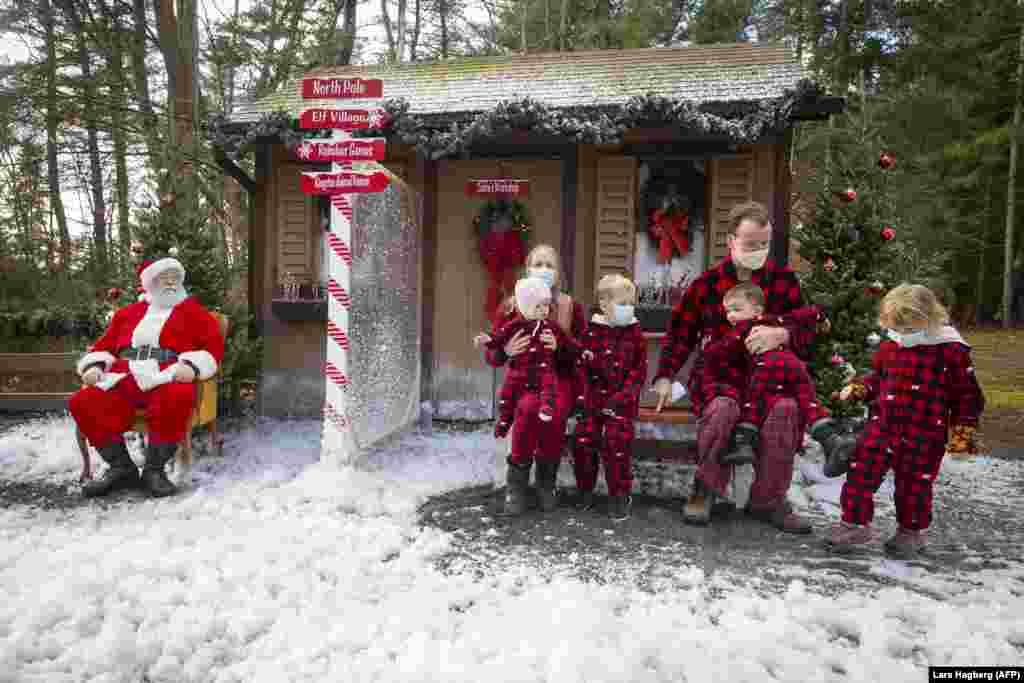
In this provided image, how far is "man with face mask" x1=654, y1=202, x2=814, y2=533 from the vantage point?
370 cm

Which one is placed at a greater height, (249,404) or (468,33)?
(468,33)

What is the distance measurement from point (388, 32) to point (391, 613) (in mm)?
15604

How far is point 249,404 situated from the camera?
7148 mm

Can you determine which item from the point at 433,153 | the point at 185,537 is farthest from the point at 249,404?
the point at 185,537

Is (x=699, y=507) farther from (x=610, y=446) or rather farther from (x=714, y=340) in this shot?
(x=714, y=340)

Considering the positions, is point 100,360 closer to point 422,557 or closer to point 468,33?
point 422,557

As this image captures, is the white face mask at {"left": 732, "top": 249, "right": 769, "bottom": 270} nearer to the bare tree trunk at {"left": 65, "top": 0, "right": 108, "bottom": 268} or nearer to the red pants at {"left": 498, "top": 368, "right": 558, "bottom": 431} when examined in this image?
the red pants at {"left": 498, "top": 368, "right": 558, "bottom": 431}

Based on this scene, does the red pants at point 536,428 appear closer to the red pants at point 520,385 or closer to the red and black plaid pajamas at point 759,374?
the red pants at point 520,385

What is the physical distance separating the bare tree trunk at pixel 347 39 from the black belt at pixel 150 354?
9.85m

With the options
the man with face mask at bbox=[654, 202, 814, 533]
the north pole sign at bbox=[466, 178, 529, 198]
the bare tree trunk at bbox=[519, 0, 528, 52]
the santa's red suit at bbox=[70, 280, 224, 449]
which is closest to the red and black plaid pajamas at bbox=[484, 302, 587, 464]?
the man with face mask at bbox=[654, 202, 814, 533]

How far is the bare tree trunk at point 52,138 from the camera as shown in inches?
381

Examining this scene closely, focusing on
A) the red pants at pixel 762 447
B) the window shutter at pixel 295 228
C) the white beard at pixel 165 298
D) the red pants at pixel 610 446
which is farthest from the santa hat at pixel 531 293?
the window shutter at pixel 295 228

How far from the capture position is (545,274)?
165 inches

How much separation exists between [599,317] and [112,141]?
10.5 metres
